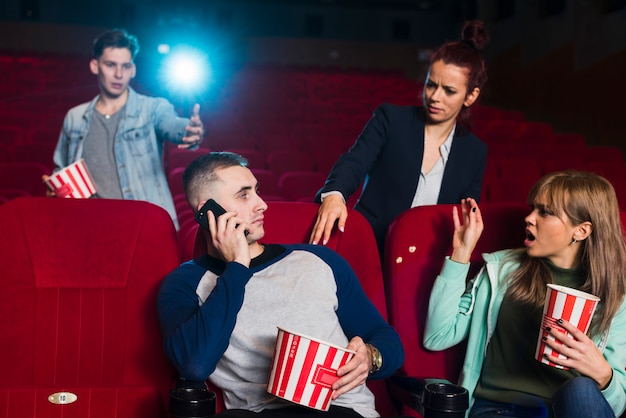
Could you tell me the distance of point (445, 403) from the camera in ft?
3.76

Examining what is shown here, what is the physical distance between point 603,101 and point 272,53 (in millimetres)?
5908

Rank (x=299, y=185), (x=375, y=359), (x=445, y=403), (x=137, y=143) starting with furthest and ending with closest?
(x=299, y=185)
(x=137, y=143)
(x=375, y=359)
(x=445, y=403)

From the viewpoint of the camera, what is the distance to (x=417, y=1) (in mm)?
11062

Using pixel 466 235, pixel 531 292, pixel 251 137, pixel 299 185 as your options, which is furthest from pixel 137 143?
pixel 251 137

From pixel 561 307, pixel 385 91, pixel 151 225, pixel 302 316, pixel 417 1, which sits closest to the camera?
pixel 561 307

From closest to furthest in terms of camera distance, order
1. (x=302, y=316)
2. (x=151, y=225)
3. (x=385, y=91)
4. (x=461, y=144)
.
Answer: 1. (x=302, y=316)
2. (x=151, y=225)
3. (x=461, y=144)
4. (x=385, y=91)

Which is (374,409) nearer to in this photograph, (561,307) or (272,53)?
(561,307)

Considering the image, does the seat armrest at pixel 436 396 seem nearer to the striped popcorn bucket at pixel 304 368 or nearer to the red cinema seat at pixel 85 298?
the striped popcorn bucket at pixel 304 368

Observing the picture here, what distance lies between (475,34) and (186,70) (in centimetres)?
763

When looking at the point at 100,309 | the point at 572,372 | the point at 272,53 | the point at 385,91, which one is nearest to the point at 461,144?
the point at 572,372

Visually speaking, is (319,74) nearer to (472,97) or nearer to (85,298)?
(472,97)

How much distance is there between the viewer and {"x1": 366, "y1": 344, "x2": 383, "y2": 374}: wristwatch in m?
1.27

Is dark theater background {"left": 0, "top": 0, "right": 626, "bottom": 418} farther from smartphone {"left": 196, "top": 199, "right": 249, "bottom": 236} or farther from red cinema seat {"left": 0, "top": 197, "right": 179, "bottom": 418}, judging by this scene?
smartphone {"left": 196, "top": 199, "right": 249, "bottom": 236}

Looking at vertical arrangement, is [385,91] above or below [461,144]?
above
